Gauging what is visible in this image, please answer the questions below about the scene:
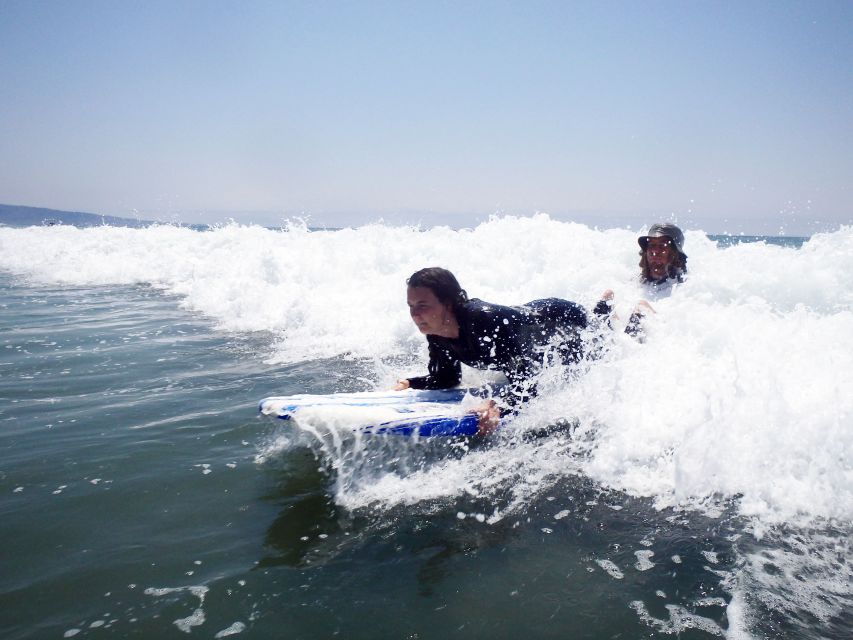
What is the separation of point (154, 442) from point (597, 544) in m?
3.50

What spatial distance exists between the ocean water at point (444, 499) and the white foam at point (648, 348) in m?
0.03

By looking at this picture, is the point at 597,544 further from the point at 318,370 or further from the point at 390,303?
the point at 390,303

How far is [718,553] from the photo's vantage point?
271 centimetres

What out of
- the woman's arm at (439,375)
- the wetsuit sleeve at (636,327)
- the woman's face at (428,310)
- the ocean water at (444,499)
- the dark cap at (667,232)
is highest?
the dark cap at (667,232)

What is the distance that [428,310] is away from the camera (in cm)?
372

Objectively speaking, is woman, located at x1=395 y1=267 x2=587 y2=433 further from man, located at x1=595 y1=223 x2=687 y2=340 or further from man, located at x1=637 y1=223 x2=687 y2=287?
man, located at x1=637 y1=223 x2=687 y2=287

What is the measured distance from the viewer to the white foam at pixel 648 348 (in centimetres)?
345

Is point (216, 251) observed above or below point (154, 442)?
above

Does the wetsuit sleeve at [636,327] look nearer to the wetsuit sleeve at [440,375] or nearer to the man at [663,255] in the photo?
the man at [663,255]

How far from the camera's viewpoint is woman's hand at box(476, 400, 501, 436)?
3895 millimetres

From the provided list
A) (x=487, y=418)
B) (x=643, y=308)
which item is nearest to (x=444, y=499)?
(x=487, y=418)

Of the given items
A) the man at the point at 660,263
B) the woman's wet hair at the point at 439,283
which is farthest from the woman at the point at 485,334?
the man at the point at 660,263

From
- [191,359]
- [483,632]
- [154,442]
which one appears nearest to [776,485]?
[483,632]

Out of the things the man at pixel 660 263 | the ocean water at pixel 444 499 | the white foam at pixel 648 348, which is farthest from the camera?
the man at pixel 660 263
